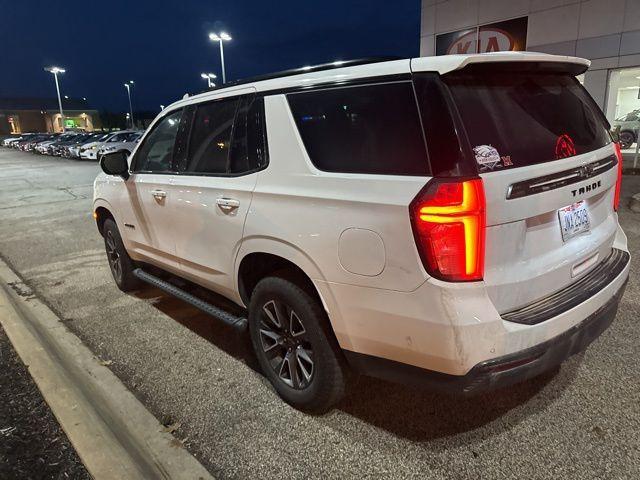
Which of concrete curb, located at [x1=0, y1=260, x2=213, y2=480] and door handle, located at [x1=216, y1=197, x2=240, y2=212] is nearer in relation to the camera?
concrete curb, located at [x1=0, y1=260, x2=213, y2=480]

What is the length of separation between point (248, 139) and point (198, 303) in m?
1.32

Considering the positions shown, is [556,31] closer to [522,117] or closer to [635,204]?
[635,204]

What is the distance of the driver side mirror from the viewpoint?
425 centimetres

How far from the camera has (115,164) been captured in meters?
4.26

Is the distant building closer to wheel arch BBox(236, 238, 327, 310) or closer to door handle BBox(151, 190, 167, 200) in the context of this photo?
door handle BBox(151, 190, 167, 200)

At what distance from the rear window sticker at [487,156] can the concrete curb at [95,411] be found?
1983 mm

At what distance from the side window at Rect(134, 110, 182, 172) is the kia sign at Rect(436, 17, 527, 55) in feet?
47.4

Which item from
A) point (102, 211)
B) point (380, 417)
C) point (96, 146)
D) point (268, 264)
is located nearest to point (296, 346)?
point (268, 264)

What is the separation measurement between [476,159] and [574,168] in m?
0.69

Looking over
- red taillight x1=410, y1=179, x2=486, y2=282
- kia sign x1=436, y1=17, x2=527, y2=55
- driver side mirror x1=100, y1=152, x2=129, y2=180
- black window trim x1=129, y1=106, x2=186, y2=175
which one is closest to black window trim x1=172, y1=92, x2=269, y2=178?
black window trim x1=129, y1=106, x2=186, y2=175

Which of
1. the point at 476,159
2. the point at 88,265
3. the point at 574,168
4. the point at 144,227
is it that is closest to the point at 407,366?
the point at 476,159

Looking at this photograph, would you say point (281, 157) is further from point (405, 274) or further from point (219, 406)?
point (219, 406)

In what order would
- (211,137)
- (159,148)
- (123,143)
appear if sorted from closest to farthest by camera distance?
(211,137), (159,148), (123,143)

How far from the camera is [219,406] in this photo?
299 cm
